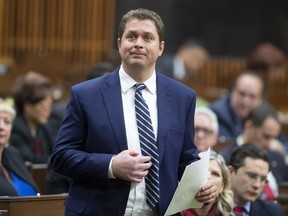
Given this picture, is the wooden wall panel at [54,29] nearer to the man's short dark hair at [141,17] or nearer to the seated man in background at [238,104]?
the seated man in background at [238,104]

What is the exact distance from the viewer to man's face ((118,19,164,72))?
4.16 m

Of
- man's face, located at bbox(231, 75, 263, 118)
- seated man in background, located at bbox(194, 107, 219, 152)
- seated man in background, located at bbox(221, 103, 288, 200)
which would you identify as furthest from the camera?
man's face, located at bbox(231, 75, 263, 118)

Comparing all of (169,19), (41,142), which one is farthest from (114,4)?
(41,142)

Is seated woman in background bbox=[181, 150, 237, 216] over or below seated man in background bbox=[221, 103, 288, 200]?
over

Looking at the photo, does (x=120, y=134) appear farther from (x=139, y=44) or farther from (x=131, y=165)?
(x=139, y=44)

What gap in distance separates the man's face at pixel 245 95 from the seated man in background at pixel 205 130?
1.71 m

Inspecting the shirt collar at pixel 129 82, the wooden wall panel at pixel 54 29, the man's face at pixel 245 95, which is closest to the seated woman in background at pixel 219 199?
the shirt collar at pixel 129 82

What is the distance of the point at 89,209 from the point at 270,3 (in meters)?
11.8

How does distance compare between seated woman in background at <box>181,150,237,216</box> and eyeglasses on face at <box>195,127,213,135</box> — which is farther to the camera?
eyeglasses on face at <box>195,127,213,135</box>

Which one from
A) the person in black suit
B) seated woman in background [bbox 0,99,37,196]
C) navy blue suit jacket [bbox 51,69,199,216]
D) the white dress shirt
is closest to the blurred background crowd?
seated woman in background [bbox 0,99,37,196]

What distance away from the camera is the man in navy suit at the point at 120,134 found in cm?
413

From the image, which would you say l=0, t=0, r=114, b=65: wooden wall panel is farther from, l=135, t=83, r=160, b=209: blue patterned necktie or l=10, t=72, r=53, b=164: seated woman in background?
l=135, t=83, r=160, b=209: blue patterned necktie

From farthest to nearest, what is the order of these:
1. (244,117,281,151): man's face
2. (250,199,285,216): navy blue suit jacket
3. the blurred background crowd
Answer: (244,117,281,151): man's face, the blurred background crowd, (250,199,285,216): navy blue suit jacket

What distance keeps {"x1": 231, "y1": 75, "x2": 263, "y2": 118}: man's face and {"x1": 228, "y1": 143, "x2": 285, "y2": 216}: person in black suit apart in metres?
3.17
